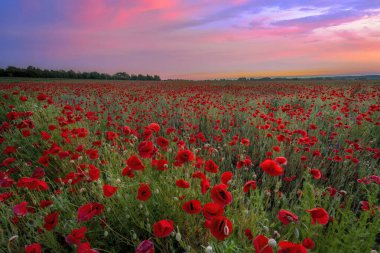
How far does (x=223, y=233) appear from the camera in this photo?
4.11ft

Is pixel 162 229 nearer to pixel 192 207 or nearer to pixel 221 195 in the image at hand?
pixel 192 207

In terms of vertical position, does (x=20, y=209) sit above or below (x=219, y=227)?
below

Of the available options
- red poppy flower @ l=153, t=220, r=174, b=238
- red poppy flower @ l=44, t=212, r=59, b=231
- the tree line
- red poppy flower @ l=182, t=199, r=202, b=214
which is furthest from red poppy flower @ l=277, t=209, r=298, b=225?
the tree line

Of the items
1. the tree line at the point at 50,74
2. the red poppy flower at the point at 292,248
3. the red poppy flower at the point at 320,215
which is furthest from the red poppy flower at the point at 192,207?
the tree line at the point at 50,74

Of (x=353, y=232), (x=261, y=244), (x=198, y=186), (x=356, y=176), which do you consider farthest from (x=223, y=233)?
(x=356, y=176)

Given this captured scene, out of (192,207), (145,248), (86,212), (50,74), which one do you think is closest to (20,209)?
(86,212)

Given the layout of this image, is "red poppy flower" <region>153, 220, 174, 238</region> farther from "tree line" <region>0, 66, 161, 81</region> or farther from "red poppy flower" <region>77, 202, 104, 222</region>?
"tree line" <region>0, 66, 161, 81</region>

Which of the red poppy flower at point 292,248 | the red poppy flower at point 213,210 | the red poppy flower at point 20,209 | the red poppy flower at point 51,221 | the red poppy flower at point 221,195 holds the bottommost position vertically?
the red poppy flower at point 20,209

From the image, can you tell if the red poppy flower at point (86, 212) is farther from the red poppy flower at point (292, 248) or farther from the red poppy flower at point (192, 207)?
the red poppy flower at point (292, 248)

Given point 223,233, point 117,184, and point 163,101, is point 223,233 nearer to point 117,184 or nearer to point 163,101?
point 117,184

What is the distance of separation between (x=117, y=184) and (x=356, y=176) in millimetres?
3906

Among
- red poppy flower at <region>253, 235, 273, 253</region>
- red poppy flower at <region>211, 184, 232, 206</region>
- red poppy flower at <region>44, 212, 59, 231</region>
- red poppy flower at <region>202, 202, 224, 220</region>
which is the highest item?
red poppy flower at <region>211, 184, 232, 206</region>

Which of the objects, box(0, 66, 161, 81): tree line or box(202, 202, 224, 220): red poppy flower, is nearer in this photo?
box(202, 202, 224, 220): red poppy flower

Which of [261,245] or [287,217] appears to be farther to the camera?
[287,217]
